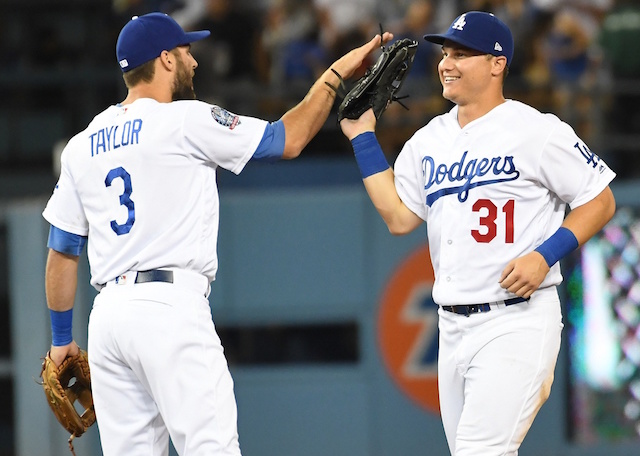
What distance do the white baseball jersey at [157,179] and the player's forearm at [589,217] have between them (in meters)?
1.26

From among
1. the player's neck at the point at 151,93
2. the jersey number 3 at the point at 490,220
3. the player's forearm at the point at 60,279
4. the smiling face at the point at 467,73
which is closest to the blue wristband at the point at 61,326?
the player's forearm at the point at 60,279

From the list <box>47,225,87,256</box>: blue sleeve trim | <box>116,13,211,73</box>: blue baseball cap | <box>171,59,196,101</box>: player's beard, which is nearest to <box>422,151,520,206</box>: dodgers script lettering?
<box>171,59,196,101</box>: player's beard

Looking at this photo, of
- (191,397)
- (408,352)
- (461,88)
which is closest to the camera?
(191,397)

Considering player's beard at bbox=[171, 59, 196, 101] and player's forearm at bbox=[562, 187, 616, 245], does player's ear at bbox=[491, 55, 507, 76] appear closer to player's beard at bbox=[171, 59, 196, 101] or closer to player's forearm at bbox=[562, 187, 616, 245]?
player's forearm at bbox=[562, 187, 616, 245]

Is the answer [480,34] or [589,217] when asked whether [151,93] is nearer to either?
[480,34]

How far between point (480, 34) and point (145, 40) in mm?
1311

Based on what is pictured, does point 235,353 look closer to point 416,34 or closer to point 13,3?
point 416,34

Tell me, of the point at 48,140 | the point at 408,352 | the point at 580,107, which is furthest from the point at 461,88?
the point at 48,140

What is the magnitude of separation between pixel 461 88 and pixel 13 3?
7.78m

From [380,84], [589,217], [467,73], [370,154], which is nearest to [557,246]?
[589,217]

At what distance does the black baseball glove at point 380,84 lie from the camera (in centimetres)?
433

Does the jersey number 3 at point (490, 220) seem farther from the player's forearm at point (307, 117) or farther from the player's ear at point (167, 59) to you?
the player's ear at point (167, 59)

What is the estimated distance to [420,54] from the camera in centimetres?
828

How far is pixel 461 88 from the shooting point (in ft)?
13.9
